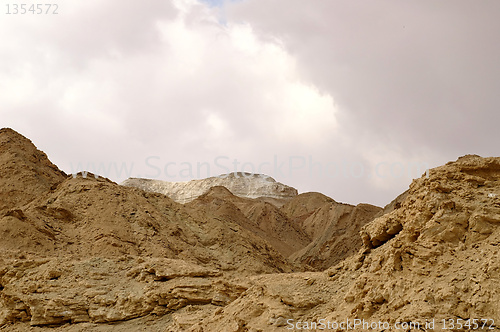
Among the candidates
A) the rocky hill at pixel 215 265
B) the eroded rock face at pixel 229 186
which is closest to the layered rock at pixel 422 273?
the rocky hill at pixel 215 265

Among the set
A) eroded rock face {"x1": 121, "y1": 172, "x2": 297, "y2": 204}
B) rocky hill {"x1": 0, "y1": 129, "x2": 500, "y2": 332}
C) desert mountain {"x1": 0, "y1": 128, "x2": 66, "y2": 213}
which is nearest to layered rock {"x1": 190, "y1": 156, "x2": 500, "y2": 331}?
rocky hill {"x1": 0, "y1": 129, "x2": 500, "y2": 332}

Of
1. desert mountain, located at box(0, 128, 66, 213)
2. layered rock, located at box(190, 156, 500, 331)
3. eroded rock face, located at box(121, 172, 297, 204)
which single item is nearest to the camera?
layered rock, located at box(190, 156, 500, 331)

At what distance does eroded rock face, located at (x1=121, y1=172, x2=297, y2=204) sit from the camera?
9100 cm

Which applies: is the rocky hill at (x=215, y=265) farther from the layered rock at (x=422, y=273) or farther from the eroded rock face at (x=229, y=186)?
the eroded rock face at (x=229, y=186)

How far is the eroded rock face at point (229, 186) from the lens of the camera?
91.0 m

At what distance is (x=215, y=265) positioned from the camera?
2320 cm

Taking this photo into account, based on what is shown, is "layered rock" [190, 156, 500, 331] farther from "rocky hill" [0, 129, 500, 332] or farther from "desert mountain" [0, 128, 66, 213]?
"desert mountain" [0, 128, 66, 213]

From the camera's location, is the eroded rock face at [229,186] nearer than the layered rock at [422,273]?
No

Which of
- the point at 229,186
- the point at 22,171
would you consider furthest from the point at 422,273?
the point at 229,186

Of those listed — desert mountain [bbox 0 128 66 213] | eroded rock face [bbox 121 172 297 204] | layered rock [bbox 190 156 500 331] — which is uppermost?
eroded rock face [bbox 121 172 297 204]

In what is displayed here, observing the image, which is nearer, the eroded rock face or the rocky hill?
the rocky hill

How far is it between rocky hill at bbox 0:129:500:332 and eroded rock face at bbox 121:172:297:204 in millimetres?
60948

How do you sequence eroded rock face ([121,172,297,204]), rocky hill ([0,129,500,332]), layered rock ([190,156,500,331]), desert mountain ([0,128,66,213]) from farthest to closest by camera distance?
eroded rock face ([121,172,297,204]), desert mountain ([0,128,66,213]), rocky hill ([0,129,500,332]), layered rock ([190,156,500,331])

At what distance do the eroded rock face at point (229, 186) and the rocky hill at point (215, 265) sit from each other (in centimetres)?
6095
